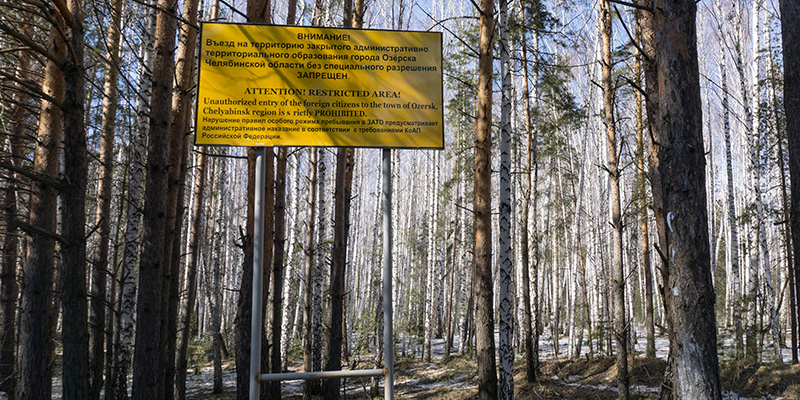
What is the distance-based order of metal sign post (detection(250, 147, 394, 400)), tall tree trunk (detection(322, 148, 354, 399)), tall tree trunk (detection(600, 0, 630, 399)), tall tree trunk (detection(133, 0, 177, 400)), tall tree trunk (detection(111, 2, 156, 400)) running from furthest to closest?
1. tall tree trunk (detection(322, 148, 354, 399))
2. tall tree trunk (detection(600, 0, 630, 399))
3. tall tree trunk (detection(111, 2, 156, 400))
4. tall tree trunk (detection(133, 0, 177, 400))
5. metal sign post (detection(250, 147, 394, 400))

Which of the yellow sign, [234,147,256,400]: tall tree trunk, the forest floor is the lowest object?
the forest floor

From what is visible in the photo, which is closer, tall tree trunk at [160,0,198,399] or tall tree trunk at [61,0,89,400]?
tall tree trunk at [61,0,89,400]

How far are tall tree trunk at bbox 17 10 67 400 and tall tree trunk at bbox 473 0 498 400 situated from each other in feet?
18.2

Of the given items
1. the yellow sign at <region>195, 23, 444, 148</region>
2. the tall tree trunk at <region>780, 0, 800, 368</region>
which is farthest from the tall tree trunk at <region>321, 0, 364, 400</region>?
the tall tree trunk at <region>780, 0, 800, 368</region>

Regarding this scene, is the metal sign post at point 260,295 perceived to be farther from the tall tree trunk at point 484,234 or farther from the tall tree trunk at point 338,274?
the tall tree trunk at point 338,274

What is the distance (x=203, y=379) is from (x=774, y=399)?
45.6ft

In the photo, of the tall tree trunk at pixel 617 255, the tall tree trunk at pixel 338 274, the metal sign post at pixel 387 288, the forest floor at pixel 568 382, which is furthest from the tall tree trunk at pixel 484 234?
the metal sign post at pixel 387 288

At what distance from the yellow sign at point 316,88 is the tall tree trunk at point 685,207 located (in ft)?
6.18

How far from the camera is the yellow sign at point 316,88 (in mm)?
4191

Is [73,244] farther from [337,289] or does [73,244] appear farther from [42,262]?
[337,289]

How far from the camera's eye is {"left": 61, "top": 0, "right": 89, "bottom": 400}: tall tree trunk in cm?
459

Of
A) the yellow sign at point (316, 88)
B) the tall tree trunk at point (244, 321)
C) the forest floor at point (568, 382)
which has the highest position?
the yellow sign at point (316, 88)

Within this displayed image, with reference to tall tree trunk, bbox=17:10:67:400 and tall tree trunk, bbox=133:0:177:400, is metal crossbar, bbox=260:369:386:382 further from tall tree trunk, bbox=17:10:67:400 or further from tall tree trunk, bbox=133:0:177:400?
tall tree trunk, bbox=17:10:67:400

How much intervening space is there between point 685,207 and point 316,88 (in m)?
3.20
